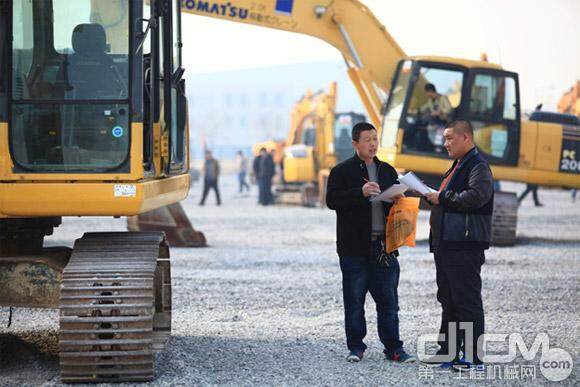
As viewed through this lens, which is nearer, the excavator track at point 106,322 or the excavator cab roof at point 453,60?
the excavator track at point 106,322

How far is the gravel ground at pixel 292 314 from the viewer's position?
25.4ft

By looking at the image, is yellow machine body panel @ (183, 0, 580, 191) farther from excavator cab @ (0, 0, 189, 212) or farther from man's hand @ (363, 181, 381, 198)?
man's hand @ (363, 181, 381, 198)

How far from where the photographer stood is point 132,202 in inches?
285

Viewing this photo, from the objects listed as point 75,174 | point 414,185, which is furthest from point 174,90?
point 414,185

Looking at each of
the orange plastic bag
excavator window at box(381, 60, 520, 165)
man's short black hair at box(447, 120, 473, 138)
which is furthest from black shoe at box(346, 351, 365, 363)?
excavator window at box(381, 60, 520, 165)

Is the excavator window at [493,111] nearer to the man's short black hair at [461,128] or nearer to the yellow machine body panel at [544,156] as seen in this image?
the yellow machine body panel at [544,156]

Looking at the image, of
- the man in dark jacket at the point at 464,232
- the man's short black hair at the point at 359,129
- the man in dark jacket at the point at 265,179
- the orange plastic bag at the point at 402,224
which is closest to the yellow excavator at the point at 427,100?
the man's short black hair at the point at 359,129

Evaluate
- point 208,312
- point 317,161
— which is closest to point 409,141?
point 208,312

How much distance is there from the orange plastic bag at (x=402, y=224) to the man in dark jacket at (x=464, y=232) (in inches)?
6.8

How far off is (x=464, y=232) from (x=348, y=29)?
37.8ft

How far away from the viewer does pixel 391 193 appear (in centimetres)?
770

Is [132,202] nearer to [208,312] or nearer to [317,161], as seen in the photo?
[208,312]

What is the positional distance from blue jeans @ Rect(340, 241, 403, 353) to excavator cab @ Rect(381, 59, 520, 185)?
33.1 ft

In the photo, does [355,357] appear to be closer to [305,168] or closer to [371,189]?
[371,189]
